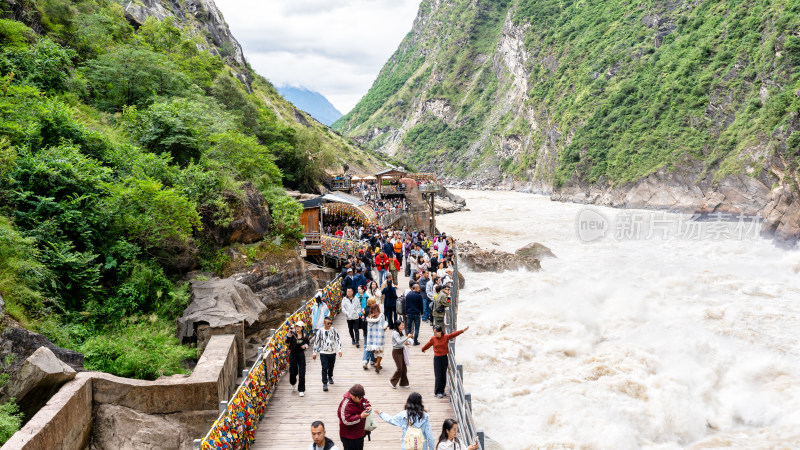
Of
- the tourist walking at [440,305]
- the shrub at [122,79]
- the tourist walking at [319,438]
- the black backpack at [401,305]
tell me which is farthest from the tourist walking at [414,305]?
the shrub at [122,79]

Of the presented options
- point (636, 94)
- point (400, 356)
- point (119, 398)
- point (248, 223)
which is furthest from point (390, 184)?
point (636, 94)

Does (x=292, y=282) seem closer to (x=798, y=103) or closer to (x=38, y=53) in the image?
(x=38, y=53)

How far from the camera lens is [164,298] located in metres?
11.9

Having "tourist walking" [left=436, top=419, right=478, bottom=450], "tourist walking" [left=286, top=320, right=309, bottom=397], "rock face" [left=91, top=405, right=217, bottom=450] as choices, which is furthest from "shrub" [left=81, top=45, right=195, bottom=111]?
"tourist walking" [left=436, top=419, right=478, bottom=450]

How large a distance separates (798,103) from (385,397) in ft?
146

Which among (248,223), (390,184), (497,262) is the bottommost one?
(497,262)

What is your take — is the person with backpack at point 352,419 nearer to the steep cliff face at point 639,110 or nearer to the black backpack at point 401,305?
the black backpack at point 401,305

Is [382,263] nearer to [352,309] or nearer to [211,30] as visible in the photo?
[352,309]

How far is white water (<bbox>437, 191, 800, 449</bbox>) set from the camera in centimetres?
1037

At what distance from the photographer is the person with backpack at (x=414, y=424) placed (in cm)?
517

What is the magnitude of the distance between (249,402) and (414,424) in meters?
2.99

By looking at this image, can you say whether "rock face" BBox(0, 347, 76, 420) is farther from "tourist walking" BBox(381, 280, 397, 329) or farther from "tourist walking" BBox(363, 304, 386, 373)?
"tourist walking" BBox(381, 280, 397, 329)

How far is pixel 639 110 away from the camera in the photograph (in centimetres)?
6956

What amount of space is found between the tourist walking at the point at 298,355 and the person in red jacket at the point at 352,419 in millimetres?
2691
